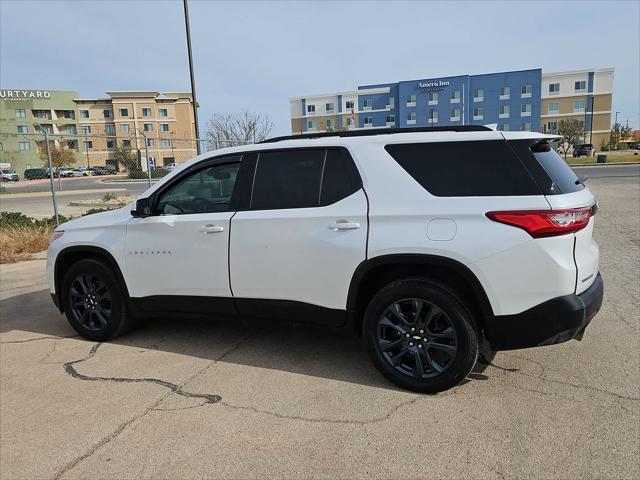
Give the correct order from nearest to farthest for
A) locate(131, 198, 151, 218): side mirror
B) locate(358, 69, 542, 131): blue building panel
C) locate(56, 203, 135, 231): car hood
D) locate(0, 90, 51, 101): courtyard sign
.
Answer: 1. locate(131, 198, 151, 218): side mirror
2. locate(56, 203, 135, 231): car hood
3. locate(358, 69, 542, 131): blue building panel
4. locate(0, 90, 51, 101): courtyard sign

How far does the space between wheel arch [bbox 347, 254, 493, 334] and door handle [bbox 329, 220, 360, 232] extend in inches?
10.4

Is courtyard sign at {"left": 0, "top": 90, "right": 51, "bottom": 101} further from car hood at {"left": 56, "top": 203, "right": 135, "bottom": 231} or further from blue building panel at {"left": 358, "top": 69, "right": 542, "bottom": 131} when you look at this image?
car hood at {"left": 56, "top": 203, "right": 135, "bottom": 231}

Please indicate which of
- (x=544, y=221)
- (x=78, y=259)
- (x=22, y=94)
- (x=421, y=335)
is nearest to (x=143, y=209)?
(x=78, y=259)

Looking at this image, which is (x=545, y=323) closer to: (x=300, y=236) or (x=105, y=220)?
(x=300, y=236)

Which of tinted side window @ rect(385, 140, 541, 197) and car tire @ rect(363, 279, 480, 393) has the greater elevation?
tinted side window @ rect(385, 140, 541, 197)

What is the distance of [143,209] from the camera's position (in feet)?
14.4

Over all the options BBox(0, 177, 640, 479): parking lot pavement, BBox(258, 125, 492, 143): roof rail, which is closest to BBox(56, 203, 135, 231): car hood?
BBox(0, 177, 640, 479): parking lot pavement

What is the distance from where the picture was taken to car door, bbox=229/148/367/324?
362cm

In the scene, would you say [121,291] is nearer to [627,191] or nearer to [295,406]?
[295,406]

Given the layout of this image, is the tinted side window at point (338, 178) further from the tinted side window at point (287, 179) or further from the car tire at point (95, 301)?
the car tire at point (95, 301)

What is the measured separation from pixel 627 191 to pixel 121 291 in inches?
749

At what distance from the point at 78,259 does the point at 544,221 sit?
13.8ft

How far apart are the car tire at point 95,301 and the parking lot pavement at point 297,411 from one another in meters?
0.15

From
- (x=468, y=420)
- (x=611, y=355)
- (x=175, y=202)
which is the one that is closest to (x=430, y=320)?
(x=468, y=420)
